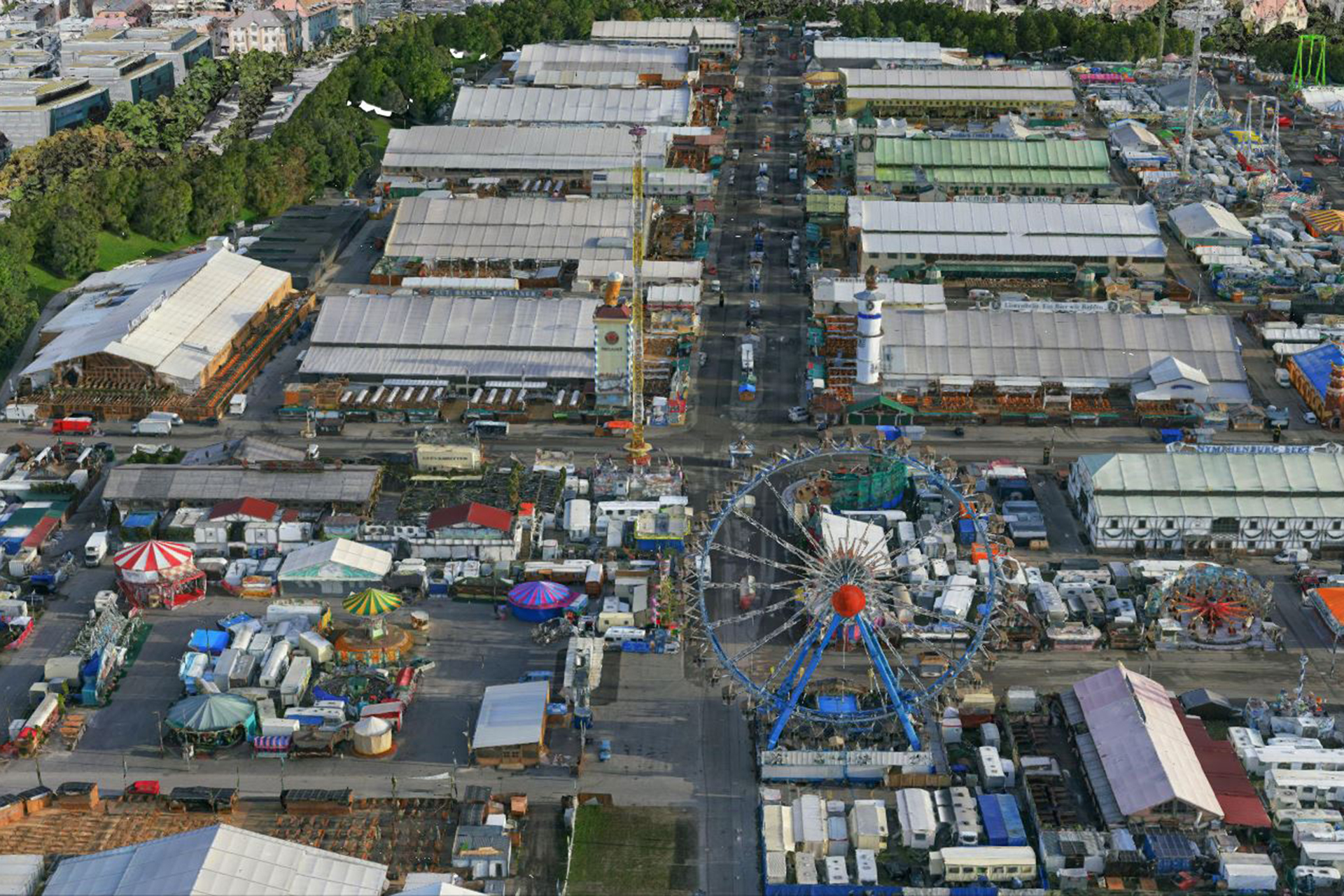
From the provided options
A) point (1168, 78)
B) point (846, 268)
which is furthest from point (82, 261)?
point (1168, 78)

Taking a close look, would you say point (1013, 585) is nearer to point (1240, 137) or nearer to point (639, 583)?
point (639, 583)

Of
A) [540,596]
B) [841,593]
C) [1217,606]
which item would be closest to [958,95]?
[1217,606]

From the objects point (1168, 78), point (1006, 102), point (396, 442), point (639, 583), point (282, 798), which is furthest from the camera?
point (1168, 78)

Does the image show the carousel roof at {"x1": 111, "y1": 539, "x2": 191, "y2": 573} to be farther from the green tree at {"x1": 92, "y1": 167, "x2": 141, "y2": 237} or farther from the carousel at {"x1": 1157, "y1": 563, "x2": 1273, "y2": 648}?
the green tree at {"x1": 92, "y1": 167, "x2": 141, "y2": 237}

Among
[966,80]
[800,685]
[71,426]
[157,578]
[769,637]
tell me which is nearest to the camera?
[800,685]

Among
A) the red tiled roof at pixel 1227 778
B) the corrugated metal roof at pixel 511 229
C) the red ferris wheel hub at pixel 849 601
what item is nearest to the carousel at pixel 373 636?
the red ferris wheel hub at pixel 849 601

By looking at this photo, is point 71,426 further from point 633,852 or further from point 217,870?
point 633,852
